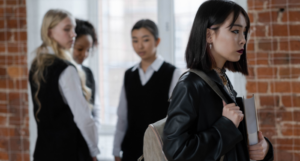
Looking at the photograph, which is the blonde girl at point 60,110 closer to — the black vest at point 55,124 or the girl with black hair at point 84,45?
the black vest at point 55,124

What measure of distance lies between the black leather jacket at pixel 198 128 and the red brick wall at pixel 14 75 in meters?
1.92

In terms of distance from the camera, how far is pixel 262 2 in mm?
2020

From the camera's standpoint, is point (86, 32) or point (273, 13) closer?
point (273, 13)

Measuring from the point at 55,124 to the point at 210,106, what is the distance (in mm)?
1077

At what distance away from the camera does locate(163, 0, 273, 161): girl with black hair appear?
829 millimetres

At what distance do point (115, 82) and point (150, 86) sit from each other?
1.89ft

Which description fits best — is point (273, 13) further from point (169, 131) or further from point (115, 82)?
point (169, 131)

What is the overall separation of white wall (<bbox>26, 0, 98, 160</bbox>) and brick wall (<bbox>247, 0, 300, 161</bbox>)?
3.84ft

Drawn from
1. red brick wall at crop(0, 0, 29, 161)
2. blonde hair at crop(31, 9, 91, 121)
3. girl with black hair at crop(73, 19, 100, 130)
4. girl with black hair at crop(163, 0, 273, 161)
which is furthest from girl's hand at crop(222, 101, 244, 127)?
red brick wall at crop(0, 0, 29, 161)

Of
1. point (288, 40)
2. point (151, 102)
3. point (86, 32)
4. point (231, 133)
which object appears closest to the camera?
point (231, 133)

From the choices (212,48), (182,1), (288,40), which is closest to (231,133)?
(212,48)

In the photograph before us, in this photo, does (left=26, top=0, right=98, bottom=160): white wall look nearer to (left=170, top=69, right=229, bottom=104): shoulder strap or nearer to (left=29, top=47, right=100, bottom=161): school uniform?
(left=29, top=47, right=100, bottom=161): school uniform

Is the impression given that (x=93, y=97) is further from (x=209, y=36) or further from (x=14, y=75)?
(x=209, y=36)

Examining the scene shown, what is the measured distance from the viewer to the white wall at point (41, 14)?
2.35 m
